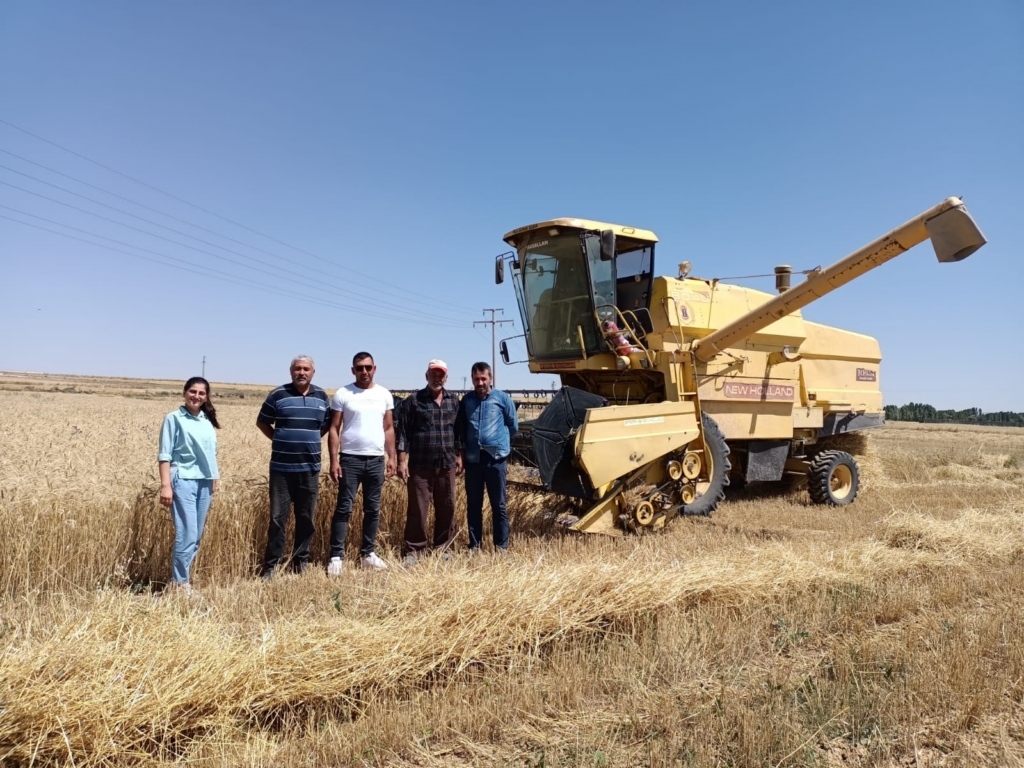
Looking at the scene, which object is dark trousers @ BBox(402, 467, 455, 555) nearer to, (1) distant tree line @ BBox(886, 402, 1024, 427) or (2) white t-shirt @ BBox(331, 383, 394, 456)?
(2) white t-shirt @ BBox(331, 383, 394, 456)

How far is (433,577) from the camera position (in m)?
3.43

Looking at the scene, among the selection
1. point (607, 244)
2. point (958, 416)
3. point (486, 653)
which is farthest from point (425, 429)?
point (958, 416)

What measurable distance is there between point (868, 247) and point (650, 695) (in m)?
4.93

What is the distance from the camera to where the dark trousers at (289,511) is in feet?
13.9

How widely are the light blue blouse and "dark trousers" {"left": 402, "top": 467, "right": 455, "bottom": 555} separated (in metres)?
1.40

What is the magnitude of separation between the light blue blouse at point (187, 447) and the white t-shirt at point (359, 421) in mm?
867

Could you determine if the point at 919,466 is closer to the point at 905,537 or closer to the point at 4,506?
the point at 905,537

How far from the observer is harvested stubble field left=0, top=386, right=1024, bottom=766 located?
2.25 meters

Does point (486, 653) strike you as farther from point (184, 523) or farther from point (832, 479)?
point (832, 479)

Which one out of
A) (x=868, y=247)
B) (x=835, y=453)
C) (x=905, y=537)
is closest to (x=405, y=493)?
(x=905, y=537)

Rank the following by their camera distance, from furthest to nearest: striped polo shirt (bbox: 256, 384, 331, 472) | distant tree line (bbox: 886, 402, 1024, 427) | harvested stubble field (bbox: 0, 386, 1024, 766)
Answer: distant tree line (bbox: 886, 402, 1024, 427), striped polo shirt (bbox: 256, 384, 331, 472), harvested stubble field (bbox: 0, 386, 1024, 766)

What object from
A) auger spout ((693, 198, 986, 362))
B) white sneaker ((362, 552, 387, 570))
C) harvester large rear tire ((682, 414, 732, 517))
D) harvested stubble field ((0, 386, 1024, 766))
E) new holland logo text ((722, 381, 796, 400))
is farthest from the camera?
new holland logo text ((722, 381, 796, 400))

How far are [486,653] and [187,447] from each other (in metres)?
2.15

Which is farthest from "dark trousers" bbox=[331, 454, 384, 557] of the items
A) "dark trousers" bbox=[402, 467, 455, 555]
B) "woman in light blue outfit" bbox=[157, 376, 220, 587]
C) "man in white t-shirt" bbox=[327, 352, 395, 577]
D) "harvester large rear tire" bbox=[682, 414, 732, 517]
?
"harvester large rear tire" bbox=[682, 414, 732, 517]
